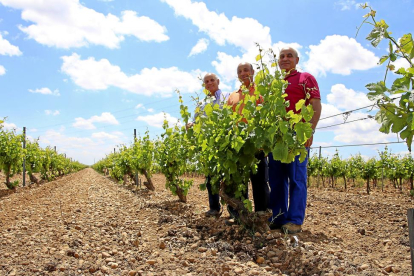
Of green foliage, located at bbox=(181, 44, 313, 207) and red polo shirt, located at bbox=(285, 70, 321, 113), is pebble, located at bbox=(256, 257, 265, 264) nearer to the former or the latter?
green foliage, located at bbox=(181, 44, 313, 207)

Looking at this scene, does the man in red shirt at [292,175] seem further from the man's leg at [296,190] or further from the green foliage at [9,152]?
the green foliage at [9,152]

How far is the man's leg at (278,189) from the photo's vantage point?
12.4 feet

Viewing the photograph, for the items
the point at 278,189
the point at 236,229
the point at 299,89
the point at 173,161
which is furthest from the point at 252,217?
the point at 173,161

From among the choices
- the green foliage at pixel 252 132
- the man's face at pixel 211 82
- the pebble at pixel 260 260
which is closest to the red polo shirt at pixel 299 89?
the green foliage at pixel 252 132

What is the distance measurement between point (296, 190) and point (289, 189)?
104mm

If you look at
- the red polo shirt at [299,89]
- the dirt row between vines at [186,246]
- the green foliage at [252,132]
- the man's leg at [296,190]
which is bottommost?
the dirt row between vines at [186,246]

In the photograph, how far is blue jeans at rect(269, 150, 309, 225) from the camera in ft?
12.0

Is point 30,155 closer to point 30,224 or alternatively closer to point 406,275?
point 30,224

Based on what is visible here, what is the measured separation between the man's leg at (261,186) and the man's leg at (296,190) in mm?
281

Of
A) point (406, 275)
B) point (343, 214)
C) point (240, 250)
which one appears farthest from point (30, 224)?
point (343, 214)

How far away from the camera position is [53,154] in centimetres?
1988

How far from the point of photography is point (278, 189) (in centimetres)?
382

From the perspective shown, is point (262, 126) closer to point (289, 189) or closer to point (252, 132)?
point (252, 132)

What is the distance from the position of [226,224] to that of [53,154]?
18522 mm
